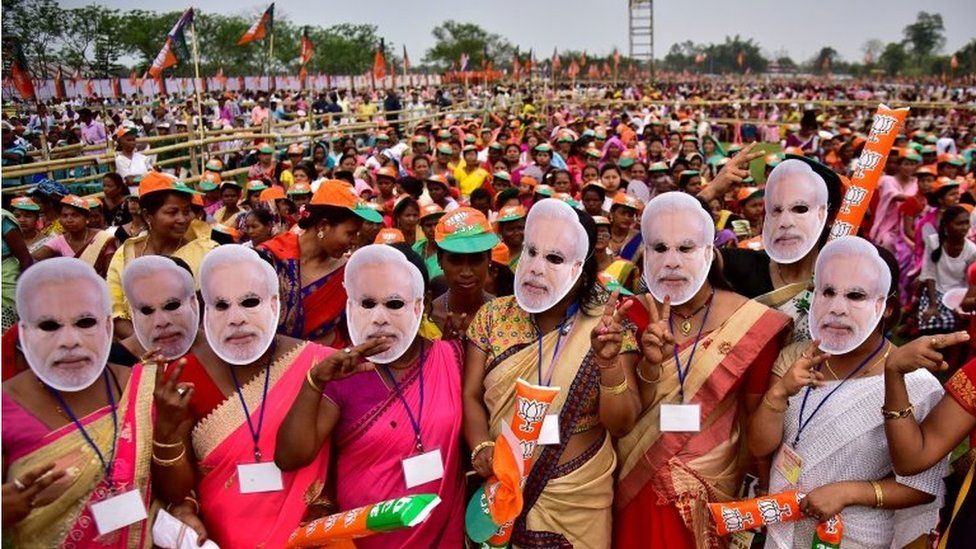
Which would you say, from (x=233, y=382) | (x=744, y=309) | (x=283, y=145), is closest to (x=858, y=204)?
(x=744, y=309)

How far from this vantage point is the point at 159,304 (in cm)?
248

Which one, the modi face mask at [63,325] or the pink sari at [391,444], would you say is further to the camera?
the pink sari at [391,444]

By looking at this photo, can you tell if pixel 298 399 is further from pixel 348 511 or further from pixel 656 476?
pixel 656 476

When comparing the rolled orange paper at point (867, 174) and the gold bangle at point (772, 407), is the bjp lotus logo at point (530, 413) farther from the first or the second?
the rolled orange paper at point (867, 174)

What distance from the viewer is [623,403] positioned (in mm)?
2438

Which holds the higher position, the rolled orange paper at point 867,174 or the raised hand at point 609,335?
the rolled orange paper at point 867,174

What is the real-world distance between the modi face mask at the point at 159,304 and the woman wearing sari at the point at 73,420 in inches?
10.1

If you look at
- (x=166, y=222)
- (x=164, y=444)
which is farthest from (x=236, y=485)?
(x=166, y=222)

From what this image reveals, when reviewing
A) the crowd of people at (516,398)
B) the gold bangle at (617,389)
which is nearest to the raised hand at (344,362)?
the crowd of people at (516,398)

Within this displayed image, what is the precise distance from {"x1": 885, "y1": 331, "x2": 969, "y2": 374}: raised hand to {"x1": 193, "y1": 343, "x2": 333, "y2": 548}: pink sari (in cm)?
181

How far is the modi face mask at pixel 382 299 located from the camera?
97.7 inches

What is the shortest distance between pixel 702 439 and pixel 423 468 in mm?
972

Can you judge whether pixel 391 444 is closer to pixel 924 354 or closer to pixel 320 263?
pixel 320 263

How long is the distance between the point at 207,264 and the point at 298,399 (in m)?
0.55
